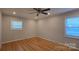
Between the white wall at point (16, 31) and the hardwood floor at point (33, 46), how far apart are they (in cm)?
11

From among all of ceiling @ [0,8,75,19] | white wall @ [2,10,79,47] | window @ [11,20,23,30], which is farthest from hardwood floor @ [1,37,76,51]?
ceiling @ [0,8,75,19]

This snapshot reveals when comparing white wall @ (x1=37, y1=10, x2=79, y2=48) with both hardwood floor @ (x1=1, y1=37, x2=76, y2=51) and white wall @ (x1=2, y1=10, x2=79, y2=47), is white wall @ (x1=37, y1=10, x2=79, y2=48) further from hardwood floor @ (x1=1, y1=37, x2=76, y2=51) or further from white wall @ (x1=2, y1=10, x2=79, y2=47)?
hardwood floor @ (x1=1, y1=37, x2=76, y2=51)

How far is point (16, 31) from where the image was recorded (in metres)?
1.84

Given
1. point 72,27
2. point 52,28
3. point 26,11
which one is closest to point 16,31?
point 26,11

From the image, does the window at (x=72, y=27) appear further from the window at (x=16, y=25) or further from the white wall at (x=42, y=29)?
the window at (x=16, y=25)

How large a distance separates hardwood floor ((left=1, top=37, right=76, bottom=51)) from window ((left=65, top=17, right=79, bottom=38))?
321mm

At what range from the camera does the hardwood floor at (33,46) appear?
5.69 ft

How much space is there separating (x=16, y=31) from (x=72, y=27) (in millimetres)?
1241

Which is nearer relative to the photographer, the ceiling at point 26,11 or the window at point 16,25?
the ceiling at point 26,11

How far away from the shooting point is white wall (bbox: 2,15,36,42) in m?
1.74

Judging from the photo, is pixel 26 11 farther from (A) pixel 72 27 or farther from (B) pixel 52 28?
(A) pixel 72 27

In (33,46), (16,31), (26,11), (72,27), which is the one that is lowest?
(33,46)

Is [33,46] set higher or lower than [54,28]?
lower

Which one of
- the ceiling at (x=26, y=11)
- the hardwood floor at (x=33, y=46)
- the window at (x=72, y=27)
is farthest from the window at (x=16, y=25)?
the window at (x=72, y=27)
